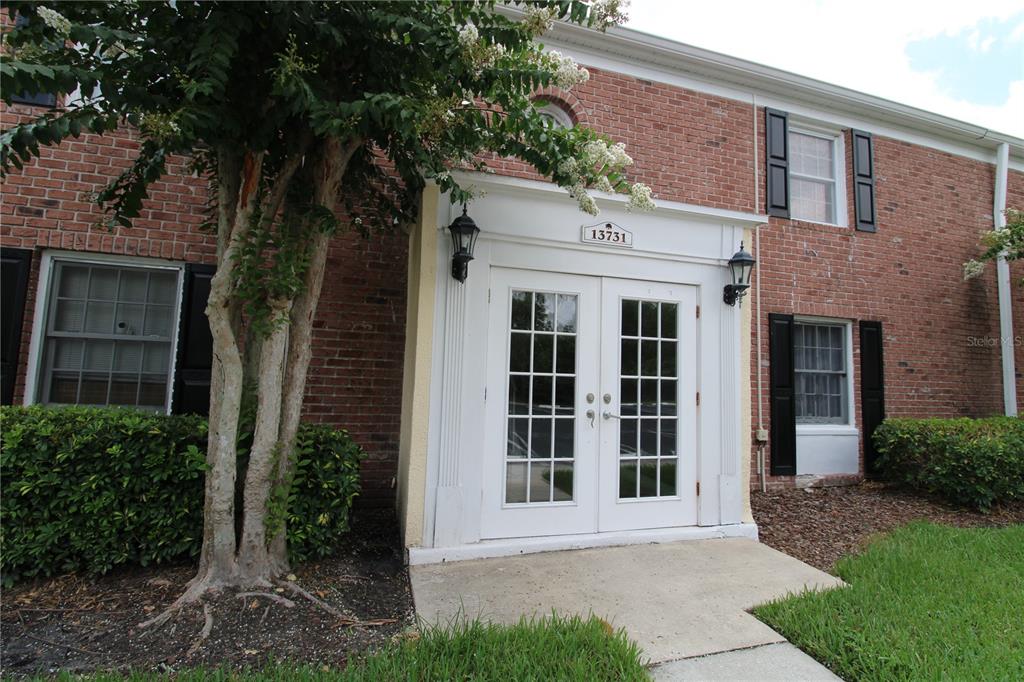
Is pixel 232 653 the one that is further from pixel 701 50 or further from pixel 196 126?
pixel 701 50

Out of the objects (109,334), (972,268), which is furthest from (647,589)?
(972,268)

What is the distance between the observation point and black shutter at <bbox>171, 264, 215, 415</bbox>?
4566 mm

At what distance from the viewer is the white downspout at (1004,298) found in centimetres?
746

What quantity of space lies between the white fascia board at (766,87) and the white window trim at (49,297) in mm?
4704

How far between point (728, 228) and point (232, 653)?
4.93 metres

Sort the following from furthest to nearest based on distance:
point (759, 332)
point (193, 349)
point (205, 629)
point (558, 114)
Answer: point (759, 332)
point (558, 114)
point (193, 349)
point (205, 629)

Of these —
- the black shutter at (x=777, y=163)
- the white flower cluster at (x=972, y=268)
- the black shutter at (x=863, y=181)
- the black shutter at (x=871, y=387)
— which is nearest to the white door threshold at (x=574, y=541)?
the black shutter at (x=871, y=387)

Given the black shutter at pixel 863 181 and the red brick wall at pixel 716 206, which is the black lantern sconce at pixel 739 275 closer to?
the red brick wall at pixel 716 206

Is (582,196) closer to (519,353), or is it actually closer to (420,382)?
(519,353)

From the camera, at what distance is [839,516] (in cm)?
535

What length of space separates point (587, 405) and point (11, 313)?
5.03m

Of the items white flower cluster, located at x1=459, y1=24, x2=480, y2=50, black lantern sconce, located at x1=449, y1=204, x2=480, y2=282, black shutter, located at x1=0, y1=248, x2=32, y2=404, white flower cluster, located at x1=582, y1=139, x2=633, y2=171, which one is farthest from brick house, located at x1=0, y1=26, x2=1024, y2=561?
white flower cluster, located at x1=459, y1=24, x2=480, y2=50

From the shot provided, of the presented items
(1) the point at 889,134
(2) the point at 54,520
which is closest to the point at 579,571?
(2) the point at 54,520

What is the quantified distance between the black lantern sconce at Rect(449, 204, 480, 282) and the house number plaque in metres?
1.02
